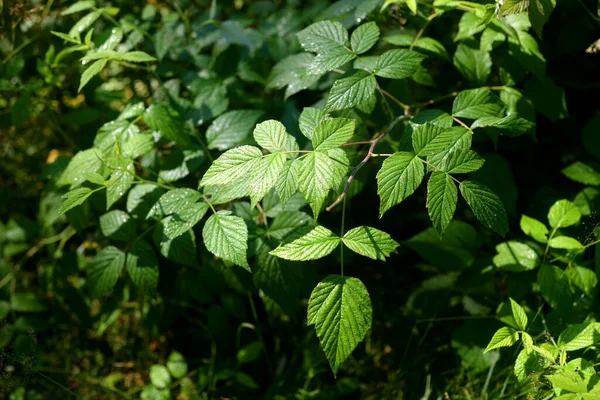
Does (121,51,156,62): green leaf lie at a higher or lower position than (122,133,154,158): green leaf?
higher

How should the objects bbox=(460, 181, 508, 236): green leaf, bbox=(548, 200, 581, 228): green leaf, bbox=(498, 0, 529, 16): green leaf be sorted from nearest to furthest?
bbox=(460, 181, 508, 236): green leaf → bbox=(498, 0, 529, 16): green leaf → bbox=(548, 200, 581, 228): green leaf

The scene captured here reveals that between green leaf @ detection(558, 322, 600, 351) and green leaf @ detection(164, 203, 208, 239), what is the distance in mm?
1002

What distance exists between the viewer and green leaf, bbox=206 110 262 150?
1624 mm

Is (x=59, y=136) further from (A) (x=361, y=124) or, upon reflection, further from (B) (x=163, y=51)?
(A) (x=361, y=124)

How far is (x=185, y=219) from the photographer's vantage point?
134cm

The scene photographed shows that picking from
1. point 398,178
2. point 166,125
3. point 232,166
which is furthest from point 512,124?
point 166,125

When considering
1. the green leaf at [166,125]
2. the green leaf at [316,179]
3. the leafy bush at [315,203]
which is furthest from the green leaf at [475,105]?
the green leaf at [166,125]

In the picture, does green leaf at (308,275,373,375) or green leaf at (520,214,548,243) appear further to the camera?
green leaf at (520,214,548,243)

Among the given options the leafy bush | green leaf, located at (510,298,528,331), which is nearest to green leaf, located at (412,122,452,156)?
the leafy bush

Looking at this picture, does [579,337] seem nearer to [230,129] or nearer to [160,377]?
[230,129]

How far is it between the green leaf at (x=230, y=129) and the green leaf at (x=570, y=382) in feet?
3.66

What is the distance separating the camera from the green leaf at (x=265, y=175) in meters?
1.11

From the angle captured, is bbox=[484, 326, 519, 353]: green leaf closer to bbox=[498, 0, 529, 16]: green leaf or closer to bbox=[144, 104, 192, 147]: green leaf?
bbox=[498, 0, 529, 16]: green leaf

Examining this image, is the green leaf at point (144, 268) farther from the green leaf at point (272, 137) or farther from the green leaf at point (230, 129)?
the green leaf at point (272, 137)
